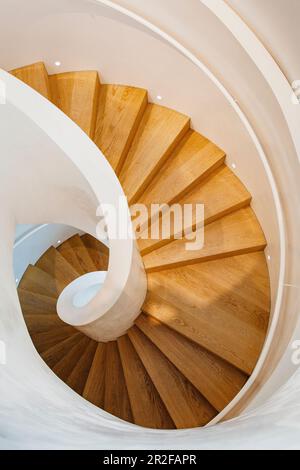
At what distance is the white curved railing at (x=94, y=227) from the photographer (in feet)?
9.07

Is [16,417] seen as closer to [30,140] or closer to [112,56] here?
[30,140]

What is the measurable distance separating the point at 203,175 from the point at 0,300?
2.48 meters

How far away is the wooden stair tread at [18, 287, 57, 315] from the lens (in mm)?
6043

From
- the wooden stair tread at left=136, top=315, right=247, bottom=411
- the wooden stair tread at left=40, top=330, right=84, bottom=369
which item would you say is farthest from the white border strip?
the wooden stair tread at left=40, top=330, right=84, bottom=369

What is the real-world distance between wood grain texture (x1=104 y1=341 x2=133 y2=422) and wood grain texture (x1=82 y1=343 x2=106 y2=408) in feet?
0.35

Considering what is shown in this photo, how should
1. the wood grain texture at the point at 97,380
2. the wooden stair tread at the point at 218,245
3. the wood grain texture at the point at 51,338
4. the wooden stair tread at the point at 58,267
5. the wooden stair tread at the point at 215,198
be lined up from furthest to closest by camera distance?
the wooden stair tread at the point at 58,267 → the wood grain texture at the point at 51,338 → the wood grain texture at the point at 97,380 → the wooden stair tread at the point at 215,198 → the wooden stair tread at the point at 218,245

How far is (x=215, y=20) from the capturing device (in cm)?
301

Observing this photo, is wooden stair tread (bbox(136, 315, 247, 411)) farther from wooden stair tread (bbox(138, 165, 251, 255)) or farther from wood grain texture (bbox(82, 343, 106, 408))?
wood grain texture (bbox(82, 343, 106, 408))

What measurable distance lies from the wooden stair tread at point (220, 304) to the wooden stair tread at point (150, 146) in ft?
3.02

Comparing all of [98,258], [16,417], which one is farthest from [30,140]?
[98,258]

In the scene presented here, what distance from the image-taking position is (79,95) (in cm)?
452

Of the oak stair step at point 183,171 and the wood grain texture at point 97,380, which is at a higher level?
the oak stair step at point 183,171

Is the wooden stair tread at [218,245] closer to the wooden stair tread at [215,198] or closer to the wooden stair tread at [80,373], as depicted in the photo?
the wooden stair tread at [215,198]

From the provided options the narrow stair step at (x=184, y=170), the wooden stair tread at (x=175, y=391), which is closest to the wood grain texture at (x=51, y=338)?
the wooden stair tread at (x=175, y=391)
